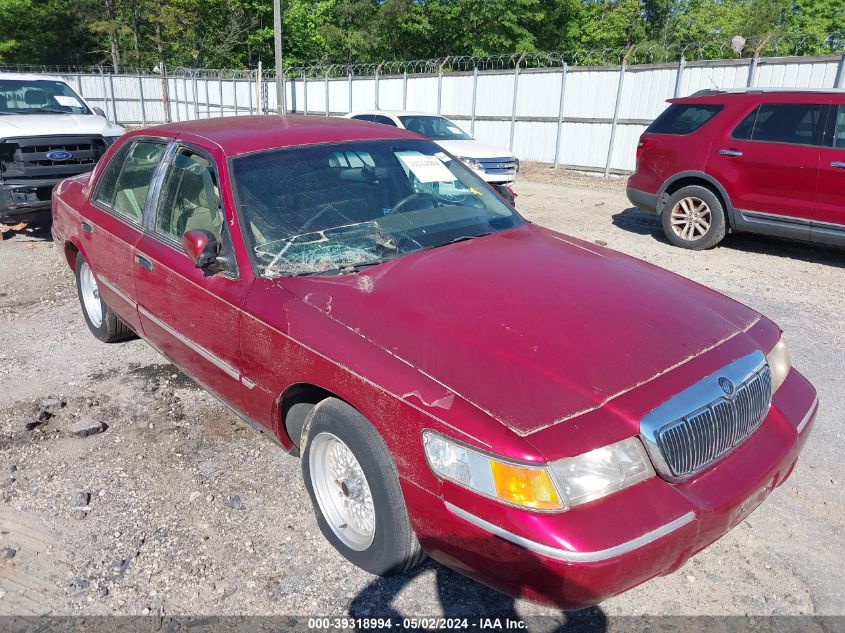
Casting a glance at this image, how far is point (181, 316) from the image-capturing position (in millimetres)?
3434

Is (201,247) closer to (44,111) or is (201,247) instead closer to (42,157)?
(42,157)

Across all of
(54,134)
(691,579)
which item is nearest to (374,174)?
(691,579)

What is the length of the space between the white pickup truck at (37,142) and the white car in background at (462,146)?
5.13 meters

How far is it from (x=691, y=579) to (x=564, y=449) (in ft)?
3.94

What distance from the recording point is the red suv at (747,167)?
6957 millimetres

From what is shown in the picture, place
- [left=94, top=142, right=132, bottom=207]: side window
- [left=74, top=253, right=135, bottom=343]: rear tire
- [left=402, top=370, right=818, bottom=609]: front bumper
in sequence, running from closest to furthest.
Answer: [left=402, top=370, right=818, bottom=609]: front bumper < [left=94, top=142, right=132, bottom=207]: side window < [left=74, top=253, right=135, bottom=343]: rear tire

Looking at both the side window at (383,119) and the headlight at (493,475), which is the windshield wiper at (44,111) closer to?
the side window at (383,119)

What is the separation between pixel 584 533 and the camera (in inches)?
76.5

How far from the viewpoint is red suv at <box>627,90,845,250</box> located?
696 cm

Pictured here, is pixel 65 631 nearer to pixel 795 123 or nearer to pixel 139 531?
pixel 139 531

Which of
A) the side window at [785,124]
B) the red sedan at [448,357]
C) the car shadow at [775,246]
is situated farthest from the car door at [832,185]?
the red sedan at [448,357]

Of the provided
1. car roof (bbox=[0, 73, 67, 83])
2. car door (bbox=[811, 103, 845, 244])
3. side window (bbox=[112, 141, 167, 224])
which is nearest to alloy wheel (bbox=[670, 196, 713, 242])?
car door (bbox=[811, 103, 845, 244])

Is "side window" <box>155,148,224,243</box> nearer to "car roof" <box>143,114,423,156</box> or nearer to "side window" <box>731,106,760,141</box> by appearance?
"car roof" <box>143,114,423,156</box>

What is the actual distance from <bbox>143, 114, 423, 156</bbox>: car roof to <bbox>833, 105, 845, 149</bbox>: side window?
5.34 m
